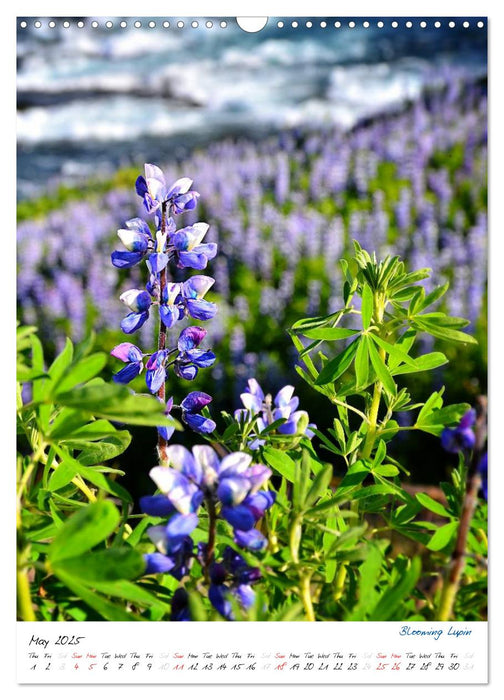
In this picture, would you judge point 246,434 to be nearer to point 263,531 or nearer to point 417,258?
point 263,531

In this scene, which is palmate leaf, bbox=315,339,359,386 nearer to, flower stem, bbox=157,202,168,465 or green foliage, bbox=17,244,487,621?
green foliage, bbox=17,244,487,621

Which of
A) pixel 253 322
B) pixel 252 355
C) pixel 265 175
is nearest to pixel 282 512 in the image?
pixel 252 355

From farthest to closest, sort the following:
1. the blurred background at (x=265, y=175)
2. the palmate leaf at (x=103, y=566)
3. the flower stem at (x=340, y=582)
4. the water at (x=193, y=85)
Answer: the blurred background at (x=265, y=175) → the water at (x=193, y=85) → the flower stem at (x=340, y=582) → the palmate leaf at (x=103, y=566)

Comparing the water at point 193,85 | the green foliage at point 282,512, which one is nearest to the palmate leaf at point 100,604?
the green foliage at point 282,512

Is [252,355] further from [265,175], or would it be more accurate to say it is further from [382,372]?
[382,372]

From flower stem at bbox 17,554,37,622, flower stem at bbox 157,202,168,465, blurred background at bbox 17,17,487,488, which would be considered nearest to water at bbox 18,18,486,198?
blurred background at bbox 17,17,487,488

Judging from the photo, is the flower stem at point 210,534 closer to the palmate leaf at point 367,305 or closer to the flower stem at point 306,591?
the flower stem at point 306,591

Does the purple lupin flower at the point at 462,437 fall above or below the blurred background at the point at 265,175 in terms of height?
below
